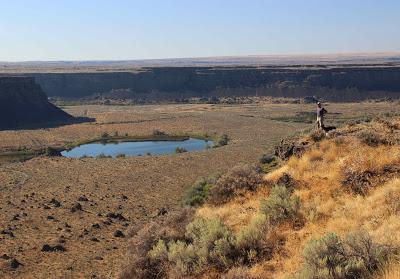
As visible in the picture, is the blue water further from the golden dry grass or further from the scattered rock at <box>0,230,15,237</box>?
the golden dry grass

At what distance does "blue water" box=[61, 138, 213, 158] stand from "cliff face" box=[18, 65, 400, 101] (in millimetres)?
58658

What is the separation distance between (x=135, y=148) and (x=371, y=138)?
44.4m

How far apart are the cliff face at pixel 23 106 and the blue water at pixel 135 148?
2220 centimetres

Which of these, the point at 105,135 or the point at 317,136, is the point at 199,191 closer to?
the point at 317,136

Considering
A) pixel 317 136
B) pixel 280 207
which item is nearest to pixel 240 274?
pixel 280 207

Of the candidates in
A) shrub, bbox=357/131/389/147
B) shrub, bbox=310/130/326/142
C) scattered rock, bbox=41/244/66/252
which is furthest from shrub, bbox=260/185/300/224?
scattered rock, bbox=41/244/66/252

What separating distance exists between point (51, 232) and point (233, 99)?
9632cm

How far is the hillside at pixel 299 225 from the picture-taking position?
940 centimetres

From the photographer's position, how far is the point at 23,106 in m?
84.4

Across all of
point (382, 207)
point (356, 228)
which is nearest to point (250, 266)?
point (356, 228)

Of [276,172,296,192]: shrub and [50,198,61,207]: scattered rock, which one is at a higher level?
[276,172,296,192]: shrub

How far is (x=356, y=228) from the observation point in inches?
446

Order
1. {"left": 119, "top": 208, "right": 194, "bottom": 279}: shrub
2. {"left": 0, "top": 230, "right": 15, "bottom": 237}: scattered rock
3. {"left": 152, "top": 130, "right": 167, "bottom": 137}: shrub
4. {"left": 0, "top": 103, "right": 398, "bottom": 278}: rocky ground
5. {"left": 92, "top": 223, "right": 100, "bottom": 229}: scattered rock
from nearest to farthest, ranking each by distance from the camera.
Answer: {"left": 119, "top": 208, "right": 194, "bottom": 279}: shrub < {"left": 0, "top": 103, "right": 398, "bottom": 278}: rocky ground < {"left": 0, "top": 230, "right": 15, "bottom": 237}: scattered rock < {"left": 92, "top": 223, "right": 100, "bottom": 229}: scattered rock < {"left": 152, "top": 130, "right": 167, "bottom": 137}: shrub

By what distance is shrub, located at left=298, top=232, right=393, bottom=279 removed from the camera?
888 cm
